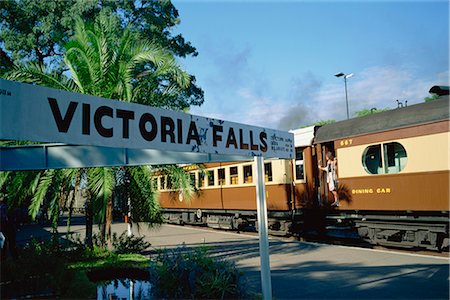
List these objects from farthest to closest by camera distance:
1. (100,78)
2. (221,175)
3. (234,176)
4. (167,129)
A: (221,175), (234,176), (100,78), (167,129)

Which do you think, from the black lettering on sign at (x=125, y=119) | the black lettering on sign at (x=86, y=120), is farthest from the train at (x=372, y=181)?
the black lettering on sign at (x=86, y=120)

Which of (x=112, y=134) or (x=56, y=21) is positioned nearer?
(x=112, y=134)

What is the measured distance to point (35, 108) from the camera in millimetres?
3094

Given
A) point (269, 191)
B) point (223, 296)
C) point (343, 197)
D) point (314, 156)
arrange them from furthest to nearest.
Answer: point (269, 191)
point (314, 156)
point (343, 197)
point (223, 296)

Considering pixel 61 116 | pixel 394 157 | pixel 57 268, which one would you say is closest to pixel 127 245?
pixel 57 268

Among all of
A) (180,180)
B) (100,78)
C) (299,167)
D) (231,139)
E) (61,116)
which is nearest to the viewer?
(61,116)

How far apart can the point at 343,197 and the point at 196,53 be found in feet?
44.8

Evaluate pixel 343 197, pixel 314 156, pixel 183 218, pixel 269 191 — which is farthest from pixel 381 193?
pixel 183 218

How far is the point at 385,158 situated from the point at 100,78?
26.2 ft

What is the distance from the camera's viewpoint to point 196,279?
6.46 metres

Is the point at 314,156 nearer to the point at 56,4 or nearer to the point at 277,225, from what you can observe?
the point at 277,225

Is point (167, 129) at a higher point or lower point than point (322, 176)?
higher

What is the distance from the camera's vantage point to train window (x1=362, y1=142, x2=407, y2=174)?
36.2 feet

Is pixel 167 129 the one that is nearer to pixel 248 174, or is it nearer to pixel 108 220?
pixel 108 220
